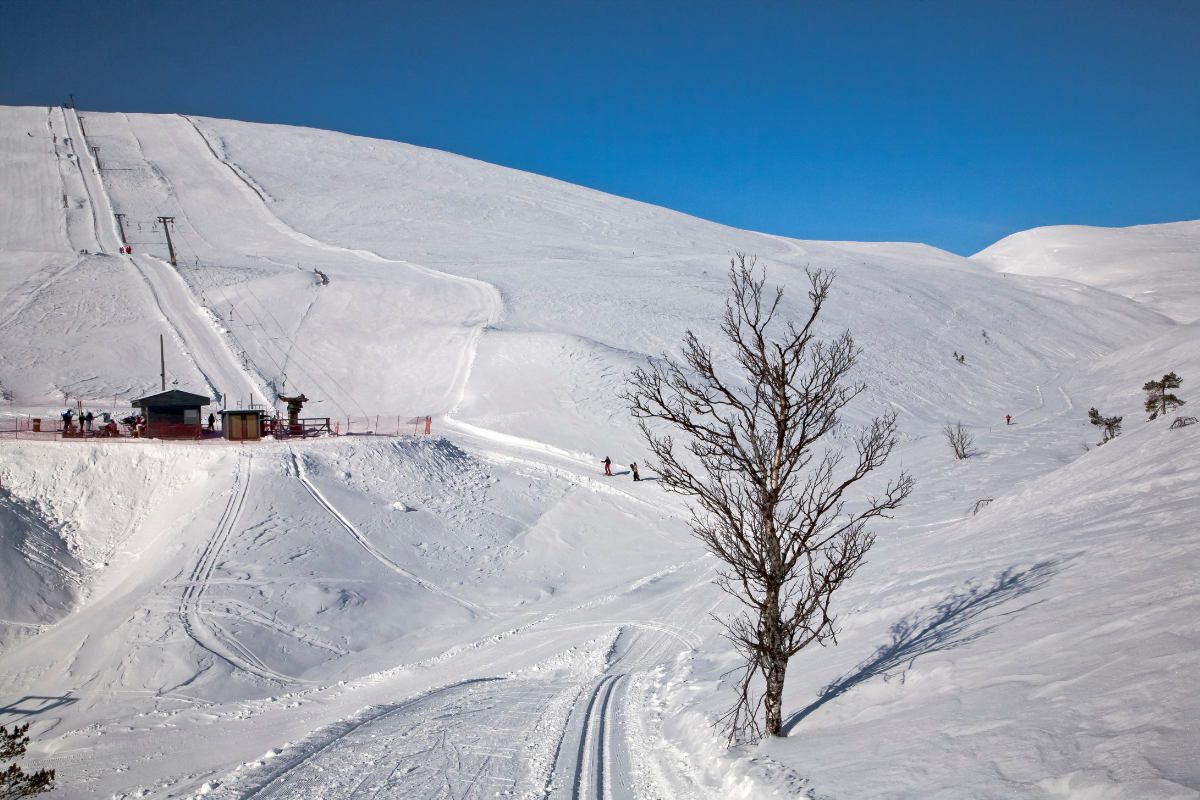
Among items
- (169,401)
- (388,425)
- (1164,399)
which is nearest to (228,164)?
(388,425)

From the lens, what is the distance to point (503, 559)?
2145cm

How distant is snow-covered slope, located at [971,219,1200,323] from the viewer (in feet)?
283

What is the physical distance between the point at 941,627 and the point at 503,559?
14.0 m

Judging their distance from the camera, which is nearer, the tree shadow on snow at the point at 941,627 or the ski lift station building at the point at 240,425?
the tree shadow on snow at the point at 941,627

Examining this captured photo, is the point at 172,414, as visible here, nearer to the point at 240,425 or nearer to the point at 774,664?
the point at 240,425

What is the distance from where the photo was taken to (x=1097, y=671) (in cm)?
657

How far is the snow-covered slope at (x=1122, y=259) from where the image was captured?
283 feet

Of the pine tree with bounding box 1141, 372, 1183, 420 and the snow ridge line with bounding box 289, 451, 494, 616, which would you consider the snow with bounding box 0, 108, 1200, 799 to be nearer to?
the snow ridge line with bounding box 289, 451, 494, 616

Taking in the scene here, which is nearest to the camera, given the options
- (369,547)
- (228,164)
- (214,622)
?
(214,622)

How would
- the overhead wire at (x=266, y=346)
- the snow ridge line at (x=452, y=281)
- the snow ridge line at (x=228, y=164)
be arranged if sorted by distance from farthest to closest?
the snow ridge line at (x=228, y=164) → the snow ridge line at (x=452, y=281) → the overhead wire at (x=266, y=346)

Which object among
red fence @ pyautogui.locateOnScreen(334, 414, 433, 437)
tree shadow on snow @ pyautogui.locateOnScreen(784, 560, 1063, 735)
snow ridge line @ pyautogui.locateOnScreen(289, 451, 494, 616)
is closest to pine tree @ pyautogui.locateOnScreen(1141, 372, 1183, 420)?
tree shadow on snow @ pyautogui.locateOnScreen(784, 560, 1063, 735)

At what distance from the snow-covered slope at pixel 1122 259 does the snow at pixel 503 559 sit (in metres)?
40.2

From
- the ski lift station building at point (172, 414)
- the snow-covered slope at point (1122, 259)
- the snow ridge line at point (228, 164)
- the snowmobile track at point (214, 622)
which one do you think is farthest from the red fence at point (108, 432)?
the snow-covered slope at point (1122, 259)

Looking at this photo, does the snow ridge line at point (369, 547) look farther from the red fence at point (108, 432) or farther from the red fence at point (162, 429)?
the red fence at point (108, 432)
